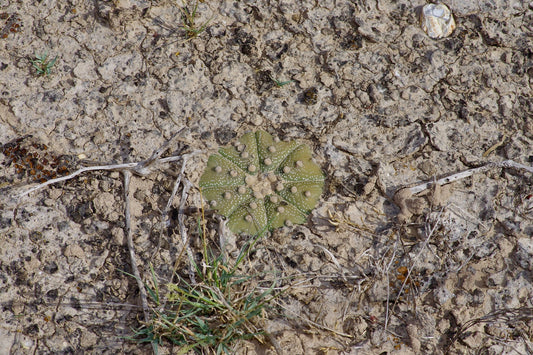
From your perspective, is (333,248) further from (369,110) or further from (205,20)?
(205,20)

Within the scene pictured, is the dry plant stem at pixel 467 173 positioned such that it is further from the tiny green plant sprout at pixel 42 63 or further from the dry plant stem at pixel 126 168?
the tiny green plant sprout at pixel 42 63

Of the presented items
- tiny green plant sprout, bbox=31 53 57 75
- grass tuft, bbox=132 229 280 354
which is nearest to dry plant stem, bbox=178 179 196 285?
grass tuft, bbox=132 229 280 354

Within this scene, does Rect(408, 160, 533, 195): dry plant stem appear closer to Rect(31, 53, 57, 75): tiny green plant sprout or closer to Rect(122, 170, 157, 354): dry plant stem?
Rect(122, 170, 157, 354): dry plant stem

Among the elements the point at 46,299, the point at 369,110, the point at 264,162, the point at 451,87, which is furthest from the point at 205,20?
the point at 46,299

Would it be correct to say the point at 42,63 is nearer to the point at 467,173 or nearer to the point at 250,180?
the point at 250,180

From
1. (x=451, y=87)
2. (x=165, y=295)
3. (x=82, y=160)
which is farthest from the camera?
(x=451, y=87)

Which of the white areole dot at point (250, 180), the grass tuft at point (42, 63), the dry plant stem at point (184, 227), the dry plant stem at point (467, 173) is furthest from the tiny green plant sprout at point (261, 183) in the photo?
the grass tuft at point (42, 63)

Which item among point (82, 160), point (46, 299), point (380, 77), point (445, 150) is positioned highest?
point (380, 77)
